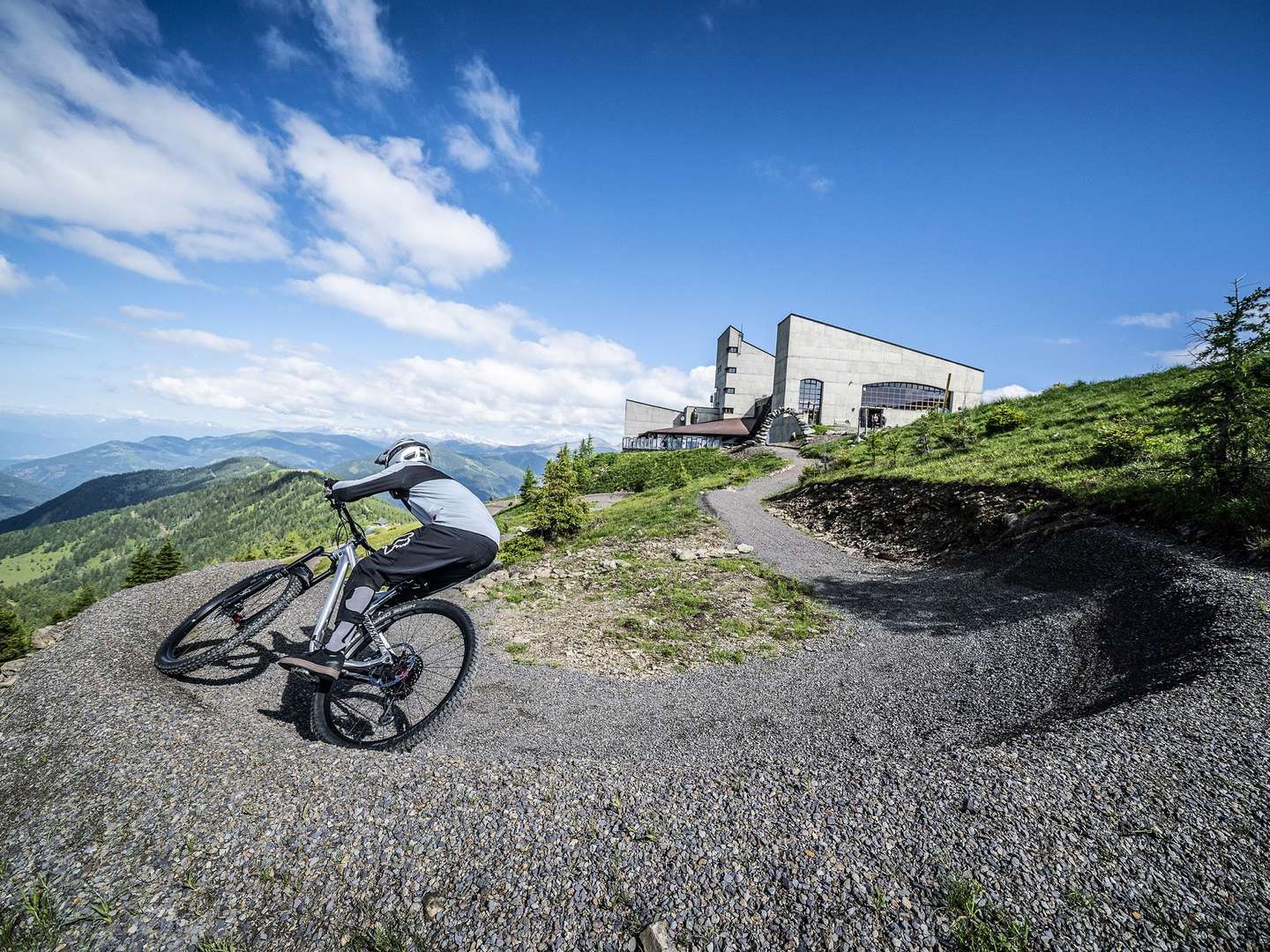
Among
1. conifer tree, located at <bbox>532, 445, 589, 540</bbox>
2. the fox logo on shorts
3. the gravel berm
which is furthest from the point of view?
conifer tree, located at <bbox>532, 445, 589, 540</bbox>

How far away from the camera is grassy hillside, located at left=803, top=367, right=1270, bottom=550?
9.46m

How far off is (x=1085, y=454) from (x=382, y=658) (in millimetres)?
18061

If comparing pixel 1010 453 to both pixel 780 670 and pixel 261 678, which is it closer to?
pixel 780 670

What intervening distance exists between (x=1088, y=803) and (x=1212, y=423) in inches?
413

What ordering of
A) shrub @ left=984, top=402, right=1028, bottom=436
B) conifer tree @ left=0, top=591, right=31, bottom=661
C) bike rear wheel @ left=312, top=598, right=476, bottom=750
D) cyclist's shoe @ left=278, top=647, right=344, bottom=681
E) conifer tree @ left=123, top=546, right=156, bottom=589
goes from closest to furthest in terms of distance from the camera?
cyclist's shoe @ left=278, top=647, right=344, bottom=681
bike rear wheel @ left=312, top=598, right=476, bottom=750
shrub @ left=984, top=402, right=1028, bottom=436
conifer tree @ left=0, top=591, right=31, bottom=661
conifer tree @ left=123, top=546, right=156, bottom=589

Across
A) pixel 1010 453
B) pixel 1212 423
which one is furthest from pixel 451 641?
pixel 1010 453

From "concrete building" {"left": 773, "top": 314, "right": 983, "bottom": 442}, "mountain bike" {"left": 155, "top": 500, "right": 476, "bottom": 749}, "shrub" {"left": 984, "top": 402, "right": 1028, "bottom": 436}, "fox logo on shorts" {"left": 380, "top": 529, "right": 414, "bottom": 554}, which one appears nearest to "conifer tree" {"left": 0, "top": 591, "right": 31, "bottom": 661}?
"mountain bike" {"left": 155, "top": 500, "right": 476, "bottom": 749}

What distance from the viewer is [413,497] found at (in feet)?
17.1

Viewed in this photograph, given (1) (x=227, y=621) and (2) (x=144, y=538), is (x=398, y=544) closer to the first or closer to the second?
(1) (x=227, y=621)

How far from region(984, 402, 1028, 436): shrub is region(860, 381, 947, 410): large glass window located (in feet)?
109

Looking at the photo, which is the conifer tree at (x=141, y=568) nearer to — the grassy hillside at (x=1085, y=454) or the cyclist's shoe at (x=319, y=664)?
the cyclist's shoe at (x=319, y=664)

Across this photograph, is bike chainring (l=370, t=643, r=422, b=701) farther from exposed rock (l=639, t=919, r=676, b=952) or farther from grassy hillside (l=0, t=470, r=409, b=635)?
grassy hillside (l=0, t=470, r=409, b=635)

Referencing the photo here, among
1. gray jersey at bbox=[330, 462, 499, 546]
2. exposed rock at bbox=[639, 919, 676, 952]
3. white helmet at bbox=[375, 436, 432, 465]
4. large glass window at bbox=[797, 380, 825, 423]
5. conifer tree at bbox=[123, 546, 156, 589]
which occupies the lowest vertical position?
conifer tree at bbox=[123, 546, 156, 589]

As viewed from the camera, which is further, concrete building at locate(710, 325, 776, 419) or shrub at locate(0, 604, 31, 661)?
Answer: concrete building at locate(710, 325, 776, 419)
